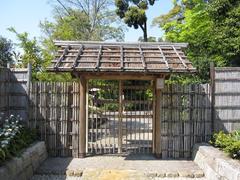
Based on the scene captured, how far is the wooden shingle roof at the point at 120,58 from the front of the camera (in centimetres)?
866

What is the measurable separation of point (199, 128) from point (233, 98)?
126 centimetres

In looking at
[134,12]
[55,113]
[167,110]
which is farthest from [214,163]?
[134,12]

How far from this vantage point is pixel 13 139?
734 centimetres

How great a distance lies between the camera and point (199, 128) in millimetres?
9398

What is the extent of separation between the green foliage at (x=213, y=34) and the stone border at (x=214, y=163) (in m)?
9.49

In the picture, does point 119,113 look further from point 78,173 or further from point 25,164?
point 25,164

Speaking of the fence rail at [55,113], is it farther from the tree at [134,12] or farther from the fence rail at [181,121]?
the tree at [134,12]

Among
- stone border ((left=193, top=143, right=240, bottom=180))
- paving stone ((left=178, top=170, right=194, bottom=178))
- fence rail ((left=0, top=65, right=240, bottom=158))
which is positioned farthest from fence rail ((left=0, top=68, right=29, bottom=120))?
stone border ((left=193, top=143, right=240, bottom=180))

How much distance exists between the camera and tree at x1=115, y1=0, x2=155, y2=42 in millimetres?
31203

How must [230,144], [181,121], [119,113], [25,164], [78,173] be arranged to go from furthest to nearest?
1. [119,113]
2. [181,121]
3. [78,173]
4. [230,144]
5. [25,164]

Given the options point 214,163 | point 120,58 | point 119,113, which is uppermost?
point 120,58

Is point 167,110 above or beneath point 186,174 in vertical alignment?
above

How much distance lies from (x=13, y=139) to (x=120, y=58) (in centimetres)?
356

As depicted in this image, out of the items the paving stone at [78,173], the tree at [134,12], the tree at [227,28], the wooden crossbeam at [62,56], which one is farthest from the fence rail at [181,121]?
the tree at [134,12]
